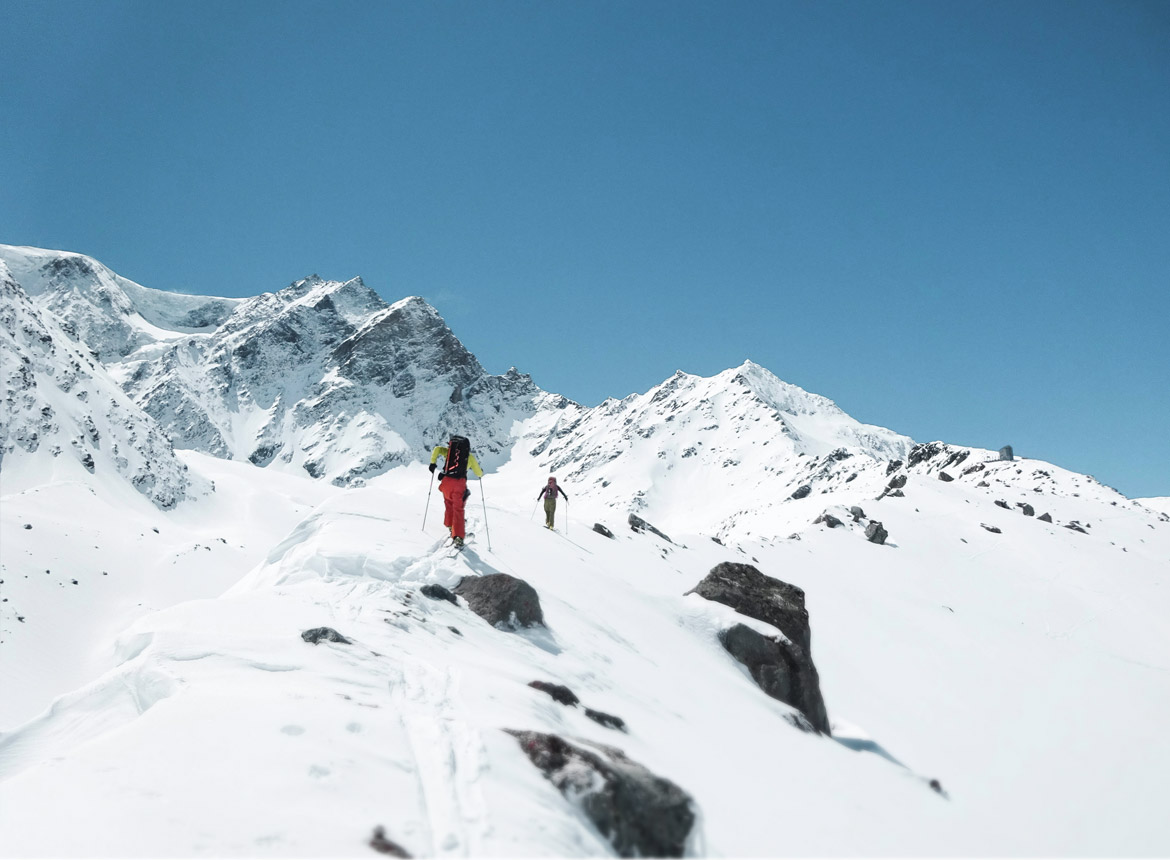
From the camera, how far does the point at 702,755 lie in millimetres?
7539

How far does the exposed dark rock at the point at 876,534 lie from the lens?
38.0 m

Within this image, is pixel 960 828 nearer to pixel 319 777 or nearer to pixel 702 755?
pixel 702 755

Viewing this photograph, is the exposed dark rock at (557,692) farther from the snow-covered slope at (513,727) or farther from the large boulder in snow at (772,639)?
the large boulder in snow at (772,639)

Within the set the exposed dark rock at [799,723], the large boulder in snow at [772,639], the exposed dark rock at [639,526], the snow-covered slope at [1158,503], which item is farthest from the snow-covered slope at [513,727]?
the snow-covered slope at [1158,503]

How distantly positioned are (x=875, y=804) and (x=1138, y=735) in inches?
578

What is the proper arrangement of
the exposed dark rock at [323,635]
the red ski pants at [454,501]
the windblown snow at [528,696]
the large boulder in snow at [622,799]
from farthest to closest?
the red ski pants at [454,501] < the exposed dark rock at [323,635] < the large boulder in snow at [622,799] < the windblown snow at [528,696]

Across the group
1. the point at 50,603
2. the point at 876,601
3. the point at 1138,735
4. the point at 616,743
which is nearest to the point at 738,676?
the point at 616,743

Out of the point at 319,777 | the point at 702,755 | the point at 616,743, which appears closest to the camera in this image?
the point at 319,777

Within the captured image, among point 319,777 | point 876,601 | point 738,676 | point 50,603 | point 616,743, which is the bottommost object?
point 50,603

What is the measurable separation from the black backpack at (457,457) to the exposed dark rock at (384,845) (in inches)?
386

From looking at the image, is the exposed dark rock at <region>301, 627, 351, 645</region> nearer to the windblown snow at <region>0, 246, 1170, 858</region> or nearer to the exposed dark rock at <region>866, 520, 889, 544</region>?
the windblown snow at <region>0, 246, 1170, 858</region>

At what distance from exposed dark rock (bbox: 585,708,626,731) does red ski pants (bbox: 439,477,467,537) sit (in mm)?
6374

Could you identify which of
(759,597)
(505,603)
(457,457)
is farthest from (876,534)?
(505,603)

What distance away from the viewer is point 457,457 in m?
14.2
